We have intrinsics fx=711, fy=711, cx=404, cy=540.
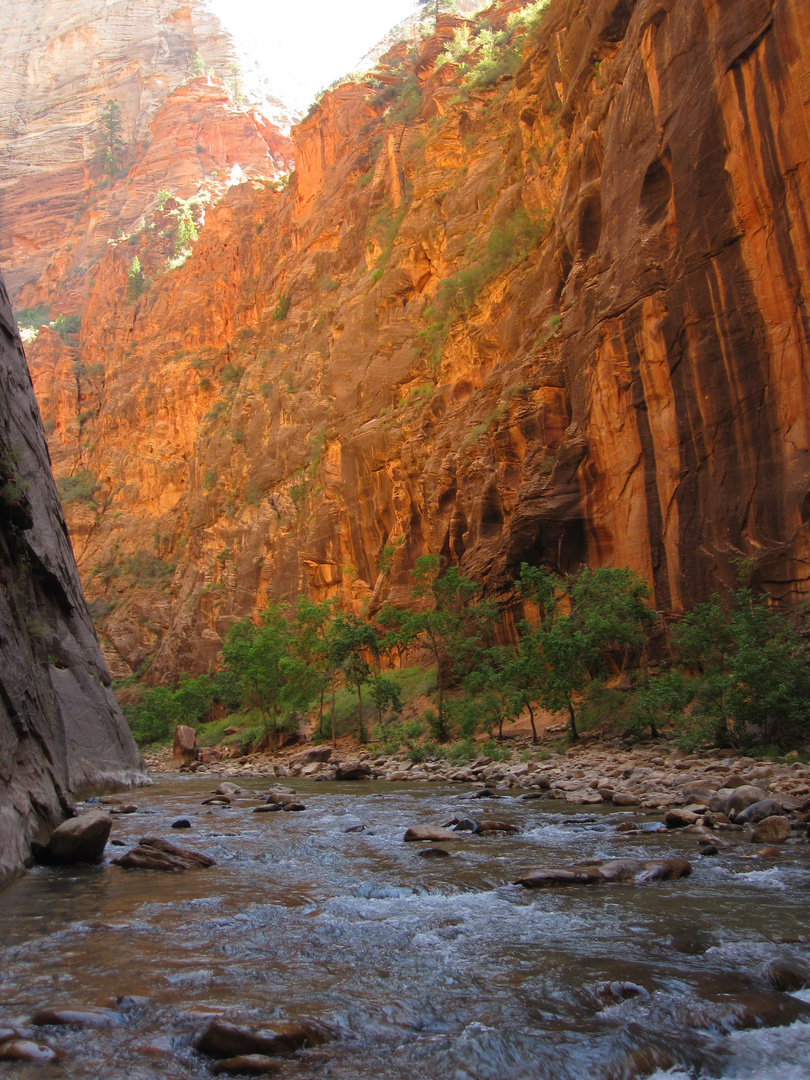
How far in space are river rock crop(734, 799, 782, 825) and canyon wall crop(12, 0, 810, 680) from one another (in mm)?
7819

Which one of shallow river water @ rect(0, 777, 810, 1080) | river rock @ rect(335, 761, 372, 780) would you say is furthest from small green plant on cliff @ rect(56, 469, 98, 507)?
shallow river water @ rect(0, 777, 810, 1080)

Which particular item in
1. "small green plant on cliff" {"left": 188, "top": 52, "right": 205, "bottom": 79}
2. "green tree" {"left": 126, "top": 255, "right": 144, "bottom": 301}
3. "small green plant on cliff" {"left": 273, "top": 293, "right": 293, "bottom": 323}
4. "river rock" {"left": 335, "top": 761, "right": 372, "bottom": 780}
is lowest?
"river rock" {"left": 335, "top": 761, "right": 372, "bottom": 780}

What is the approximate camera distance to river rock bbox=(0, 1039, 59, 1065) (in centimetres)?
348

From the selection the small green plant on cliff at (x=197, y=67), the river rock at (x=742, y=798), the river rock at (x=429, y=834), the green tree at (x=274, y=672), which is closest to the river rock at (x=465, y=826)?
the river rock at (x=429, y=834)

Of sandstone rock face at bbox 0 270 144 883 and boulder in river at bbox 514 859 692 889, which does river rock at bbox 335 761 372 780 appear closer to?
sandstone rock face at bbox 0 270 144 883

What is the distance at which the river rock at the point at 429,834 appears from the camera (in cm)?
959

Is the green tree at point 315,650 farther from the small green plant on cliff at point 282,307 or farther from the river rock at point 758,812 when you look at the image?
the small green plant on cliff at point 282,307

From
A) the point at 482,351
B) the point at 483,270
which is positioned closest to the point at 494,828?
the point at 482,351

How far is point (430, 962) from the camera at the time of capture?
502cm

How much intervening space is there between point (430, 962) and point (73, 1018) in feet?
7.58

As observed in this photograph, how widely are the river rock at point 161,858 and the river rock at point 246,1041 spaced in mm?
4986

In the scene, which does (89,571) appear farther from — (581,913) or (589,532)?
(581,913)

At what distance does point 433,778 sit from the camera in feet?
61.0

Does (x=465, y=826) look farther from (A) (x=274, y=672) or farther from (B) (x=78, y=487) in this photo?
(B) (x=78, y=487)
